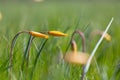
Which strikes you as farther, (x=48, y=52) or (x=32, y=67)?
(x=48, y=52)

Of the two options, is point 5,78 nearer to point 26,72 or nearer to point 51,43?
point 26,72

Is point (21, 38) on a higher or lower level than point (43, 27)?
higher

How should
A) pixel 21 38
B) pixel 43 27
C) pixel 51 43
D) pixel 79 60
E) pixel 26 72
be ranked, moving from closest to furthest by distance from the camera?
1. pixel 79 60
2. pixel 26 72
3. pixel 21 38
4. pixel 51 43
5. pixel 43 27

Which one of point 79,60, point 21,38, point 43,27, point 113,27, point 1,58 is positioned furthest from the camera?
point 113,27

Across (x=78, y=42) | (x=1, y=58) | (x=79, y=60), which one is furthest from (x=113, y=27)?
(x=79, y=60)

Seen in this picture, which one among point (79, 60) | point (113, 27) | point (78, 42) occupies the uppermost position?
point (79, 60)

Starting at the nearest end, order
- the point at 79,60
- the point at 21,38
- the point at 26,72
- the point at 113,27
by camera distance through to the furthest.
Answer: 1. the point at 79,60
2. the point at 26,72
3. the point at 21,38
4. the point at 113,27

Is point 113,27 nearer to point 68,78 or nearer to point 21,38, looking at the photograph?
point 21,38

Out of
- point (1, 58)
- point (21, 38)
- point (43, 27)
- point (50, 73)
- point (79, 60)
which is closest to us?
point (79, 60)

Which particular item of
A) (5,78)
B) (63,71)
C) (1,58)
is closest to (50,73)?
(63,71)
